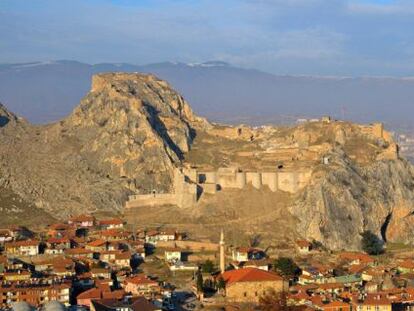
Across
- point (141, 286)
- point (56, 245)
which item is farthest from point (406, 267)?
point (56, 245)

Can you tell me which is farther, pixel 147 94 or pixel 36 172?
pixel 147 94

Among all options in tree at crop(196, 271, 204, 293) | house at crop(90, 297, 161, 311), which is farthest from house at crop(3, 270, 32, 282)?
tree at crop(196, 271, 204, 293)

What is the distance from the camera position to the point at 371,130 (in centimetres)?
8056

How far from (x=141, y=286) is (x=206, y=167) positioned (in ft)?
84.5

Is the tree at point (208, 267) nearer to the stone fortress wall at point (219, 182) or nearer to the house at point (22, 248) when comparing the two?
the house at point (22, 248)

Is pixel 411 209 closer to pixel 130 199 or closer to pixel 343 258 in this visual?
pixel 343 258

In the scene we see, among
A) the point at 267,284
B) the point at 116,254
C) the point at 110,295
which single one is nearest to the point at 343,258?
the point at 267,284

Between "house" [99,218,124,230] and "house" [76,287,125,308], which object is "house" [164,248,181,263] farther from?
"house" [76,287,125,308]

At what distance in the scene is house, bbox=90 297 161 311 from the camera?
143 feet

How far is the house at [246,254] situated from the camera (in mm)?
57656

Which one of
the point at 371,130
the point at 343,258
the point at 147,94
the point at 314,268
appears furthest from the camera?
the point at 147,94

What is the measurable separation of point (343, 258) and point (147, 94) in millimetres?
35555

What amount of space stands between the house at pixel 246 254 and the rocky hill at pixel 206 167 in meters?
3.67

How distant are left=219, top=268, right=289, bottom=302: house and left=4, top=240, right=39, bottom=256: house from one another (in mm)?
12988
